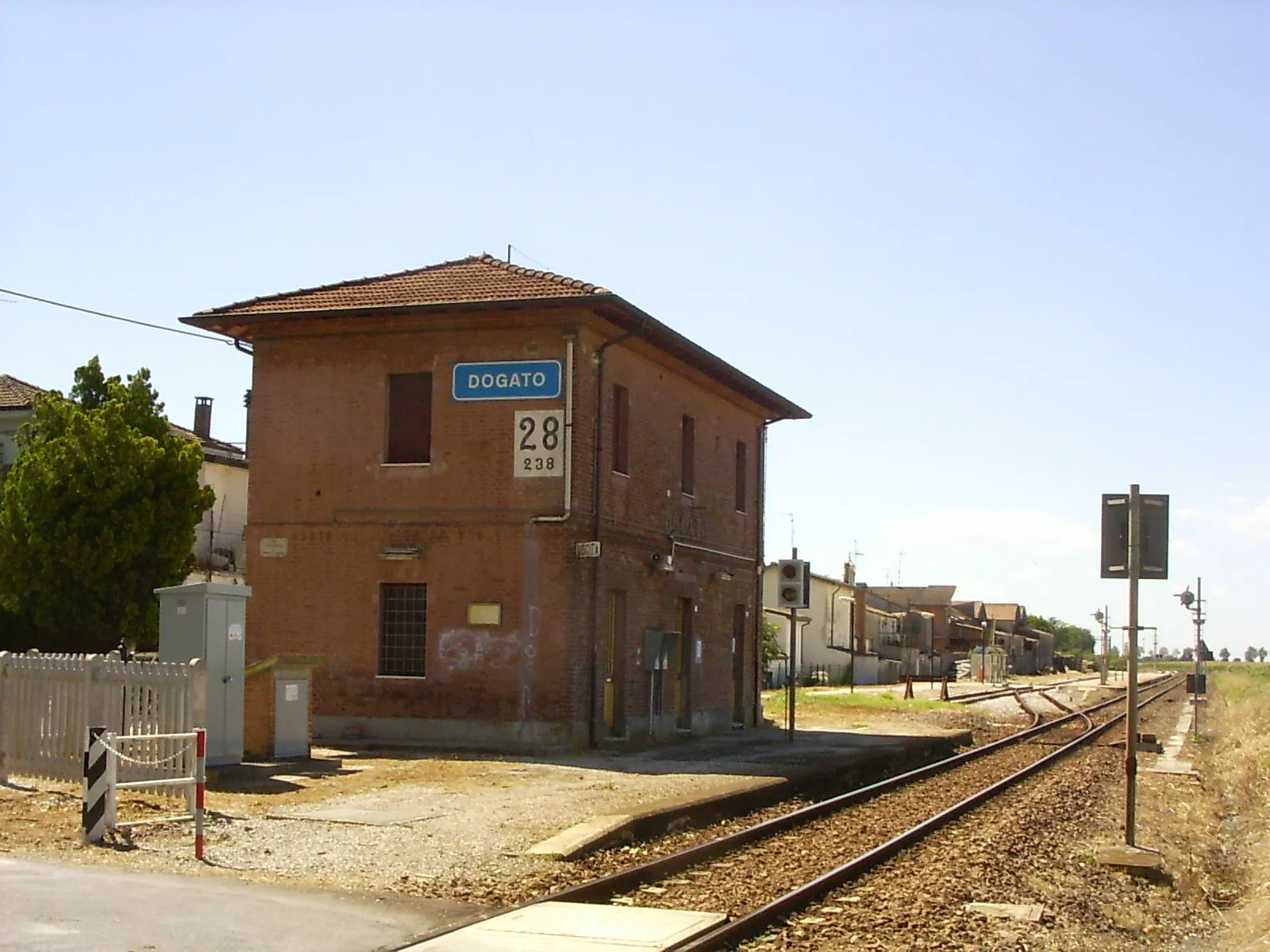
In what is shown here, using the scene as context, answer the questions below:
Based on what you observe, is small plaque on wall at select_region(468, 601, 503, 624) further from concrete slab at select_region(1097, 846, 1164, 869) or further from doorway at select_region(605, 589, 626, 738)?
concrete slab at select_region(1097, 846, 1164, 869)

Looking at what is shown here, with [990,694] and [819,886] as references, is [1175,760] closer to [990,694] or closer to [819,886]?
[819,886]

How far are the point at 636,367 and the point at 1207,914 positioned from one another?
13.9m

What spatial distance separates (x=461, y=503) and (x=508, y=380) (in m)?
1.95

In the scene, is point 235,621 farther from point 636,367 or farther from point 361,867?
point 636,367

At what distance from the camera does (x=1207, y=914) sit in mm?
11469

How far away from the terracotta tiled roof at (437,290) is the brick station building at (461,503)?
2.4 inches

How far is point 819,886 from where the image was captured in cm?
1098

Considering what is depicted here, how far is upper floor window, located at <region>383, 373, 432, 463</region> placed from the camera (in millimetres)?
22328

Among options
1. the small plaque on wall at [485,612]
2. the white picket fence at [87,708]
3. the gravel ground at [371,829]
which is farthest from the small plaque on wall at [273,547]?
the white picket fence at [87,708]

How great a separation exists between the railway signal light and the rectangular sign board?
11.4 m

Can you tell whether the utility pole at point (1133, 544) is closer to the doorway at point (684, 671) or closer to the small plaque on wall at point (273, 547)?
the doorway at point (684, 671)

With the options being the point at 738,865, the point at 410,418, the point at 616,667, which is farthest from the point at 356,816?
the point at 410,418

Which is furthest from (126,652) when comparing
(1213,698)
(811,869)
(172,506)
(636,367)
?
(1213,698)

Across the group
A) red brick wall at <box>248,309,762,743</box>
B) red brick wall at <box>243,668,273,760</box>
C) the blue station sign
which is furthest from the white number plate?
red brick wall at <box>243,668,273,760</box>
